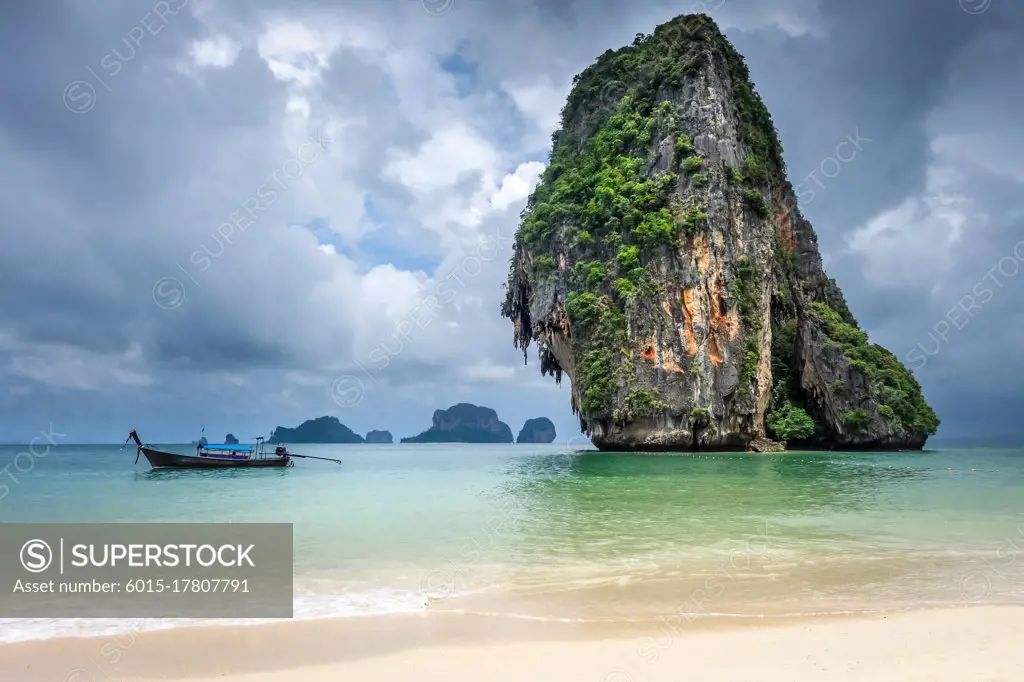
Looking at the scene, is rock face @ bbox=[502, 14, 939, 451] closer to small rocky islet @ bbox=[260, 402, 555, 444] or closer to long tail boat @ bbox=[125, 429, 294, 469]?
long tail boat @ bbox=[125, 429, 294, 469]

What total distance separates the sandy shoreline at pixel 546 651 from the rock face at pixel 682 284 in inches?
1045

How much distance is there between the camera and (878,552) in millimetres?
7152

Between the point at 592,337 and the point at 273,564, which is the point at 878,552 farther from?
the point at 592,337

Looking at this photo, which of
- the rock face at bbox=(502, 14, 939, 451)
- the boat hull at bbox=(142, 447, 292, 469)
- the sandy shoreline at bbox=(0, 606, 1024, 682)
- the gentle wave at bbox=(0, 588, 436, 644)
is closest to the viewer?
the sandy shoreline at bbox=(0, 606, 1024, 682)

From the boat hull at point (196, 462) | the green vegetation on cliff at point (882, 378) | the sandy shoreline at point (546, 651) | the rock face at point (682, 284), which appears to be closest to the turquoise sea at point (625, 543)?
the sandy shoreline at point (546, 651)

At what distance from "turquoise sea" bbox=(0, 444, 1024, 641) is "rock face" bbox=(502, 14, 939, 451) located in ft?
50.2

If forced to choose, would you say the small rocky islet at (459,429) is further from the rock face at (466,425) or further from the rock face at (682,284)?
the rock face at (682,284)

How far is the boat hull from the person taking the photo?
2422 centimetres

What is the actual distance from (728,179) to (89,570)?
1341 inches

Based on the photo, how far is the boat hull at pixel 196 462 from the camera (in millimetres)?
24219

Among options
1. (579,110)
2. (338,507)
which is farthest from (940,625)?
(579,110)
